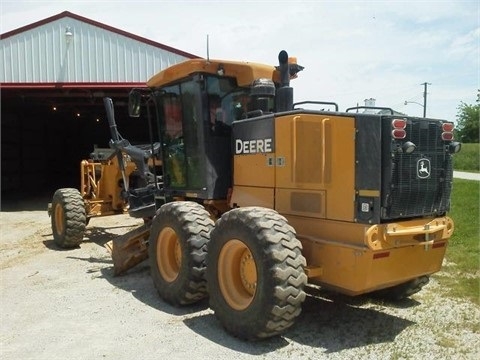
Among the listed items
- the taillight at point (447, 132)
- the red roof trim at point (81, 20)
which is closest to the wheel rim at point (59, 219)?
the taillight at point (447, 132)

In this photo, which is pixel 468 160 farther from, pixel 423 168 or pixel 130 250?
pixel 423 168

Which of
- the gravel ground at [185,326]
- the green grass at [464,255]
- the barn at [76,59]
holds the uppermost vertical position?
the barn at [76,59]

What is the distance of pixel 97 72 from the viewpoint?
15164mm

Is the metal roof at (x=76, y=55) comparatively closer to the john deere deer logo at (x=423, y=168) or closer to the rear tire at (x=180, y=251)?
the rear tire at (x=180, y=251)

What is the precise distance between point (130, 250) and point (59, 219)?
3.04 m

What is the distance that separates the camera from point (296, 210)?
506 centimetres

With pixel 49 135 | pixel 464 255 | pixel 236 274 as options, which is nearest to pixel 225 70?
pixel 236 274

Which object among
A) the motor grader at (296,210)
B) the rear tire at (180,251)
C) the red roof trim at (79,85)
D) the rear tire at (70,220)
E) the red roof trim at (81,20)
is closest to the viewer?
the motor grader at (296,210)

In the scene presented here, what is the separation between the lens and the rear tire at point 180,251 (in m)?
5.28

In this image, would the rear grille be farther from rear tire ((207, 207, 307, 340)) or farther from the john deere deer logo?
rear tire ((207, 207, 307, 340))

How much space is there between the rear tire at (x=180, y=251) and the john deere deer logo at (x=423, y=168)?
2.18 meters

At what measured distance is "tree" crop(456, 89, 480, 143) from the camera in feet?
214

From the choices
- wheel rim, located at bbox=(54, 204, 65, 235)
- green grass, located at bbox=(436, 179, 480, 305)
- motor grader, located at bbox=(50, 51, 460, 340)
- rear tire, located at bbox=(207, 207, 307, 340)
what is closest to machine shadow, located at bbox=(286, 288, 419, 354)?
motor grader, located at bbox=(50, 51, 460, 340)

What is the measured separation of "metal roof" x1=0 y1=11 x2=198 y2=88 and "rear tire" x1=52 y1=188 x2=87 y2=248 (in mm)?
6576
